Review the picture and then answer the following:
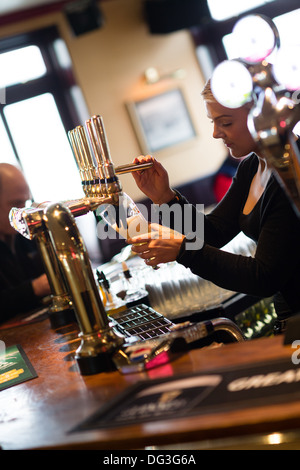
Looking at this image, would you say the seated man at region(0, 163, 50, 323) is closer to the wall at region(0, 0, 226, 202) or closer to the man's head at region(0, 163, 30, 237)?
the man's head at region(0, 163, 30, 237)

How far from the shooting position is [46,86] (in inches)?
318

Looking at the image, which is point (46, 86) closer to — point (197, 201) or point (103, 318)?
point (197, 201)

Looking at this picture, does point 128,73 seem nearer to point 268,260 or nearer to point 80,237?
point 268,260

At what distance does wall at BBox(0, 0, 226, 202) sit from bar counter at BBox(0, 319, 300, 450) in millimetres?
6329

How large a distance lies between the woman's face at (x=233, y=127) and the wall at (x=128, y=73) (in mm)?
5798

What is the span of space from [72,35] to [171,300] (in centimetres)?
601

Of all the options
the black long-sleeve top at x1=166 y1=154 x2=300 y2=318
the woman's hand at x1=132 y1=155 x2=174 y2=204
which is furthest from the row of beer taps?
the woman's hand at x1=132 y1=155 x2=174 y2=204

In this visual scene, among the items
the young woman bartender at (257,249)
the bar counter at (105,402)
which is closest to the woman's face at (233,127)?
the young woman bartender at (257,249)

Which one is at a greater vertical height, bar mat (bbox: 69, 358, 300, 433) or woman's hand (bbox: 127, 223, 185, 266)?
woman's hand (bbox: 127, 223, 185, 266)

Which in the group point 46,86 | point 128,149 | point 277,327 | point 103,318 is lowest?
point 277,327

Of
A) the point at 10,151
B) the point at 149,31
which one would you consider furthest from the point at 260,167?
the point at 149,31

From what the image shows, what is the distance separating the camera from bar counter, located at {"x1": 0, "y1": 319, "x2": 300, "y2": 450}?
106 centimetres

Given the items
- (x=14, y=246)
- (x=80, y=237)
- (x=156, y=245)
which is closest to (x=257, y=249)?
(x=156, y=245)

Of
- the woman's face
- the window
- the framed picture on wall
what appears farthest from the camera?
the framed picture on wall
